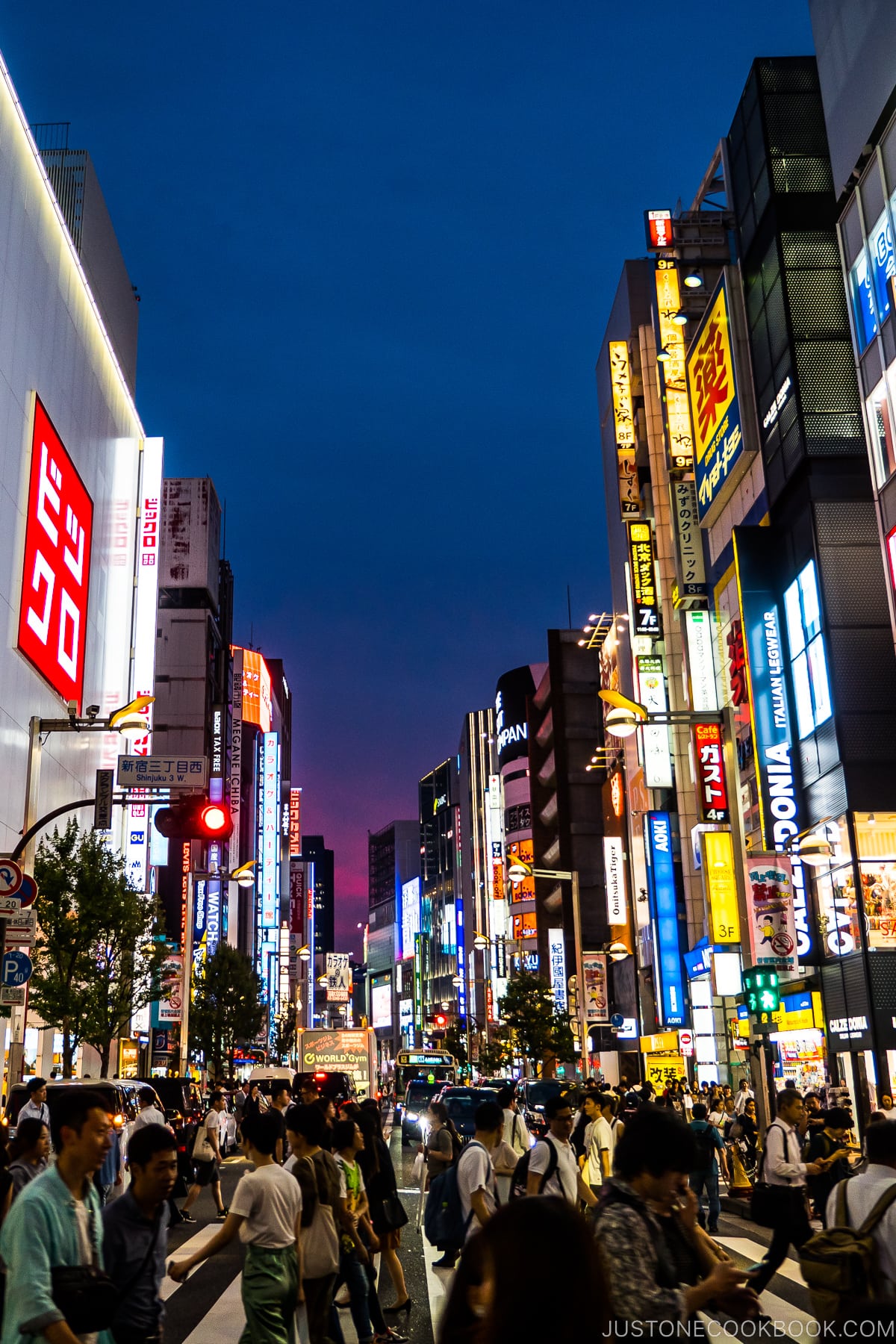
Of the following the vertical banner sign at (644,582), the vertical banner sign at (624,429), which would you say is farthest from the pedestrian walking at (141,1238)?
the vertical banner sign at (624,429)

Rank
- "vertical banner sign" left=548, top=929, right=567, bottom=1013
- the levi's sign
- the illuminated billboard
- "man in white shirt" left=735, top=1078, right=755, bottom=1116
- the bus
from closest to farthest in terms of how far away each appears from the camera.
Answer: the levi's sign, "man in white shirt" left=735, top=1078, right=755, bottom=1116, the bus, "vertical banner sign" left=548, top=929, right=567, bottom=1013, the illuminated billboard

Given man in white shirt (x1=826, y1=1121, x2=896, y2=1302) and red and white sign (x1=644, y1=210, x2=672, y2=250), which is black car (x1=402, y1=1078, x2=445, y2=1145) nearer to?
red and white sign (x1=644, y1=210, x2=672, y2=250)

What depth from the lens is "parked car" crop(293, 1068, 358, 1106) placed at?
2566 centimetres

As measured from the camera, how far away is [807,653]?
33812 millimetres

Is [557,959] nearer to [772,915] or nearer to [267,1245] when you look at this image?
[772,915]

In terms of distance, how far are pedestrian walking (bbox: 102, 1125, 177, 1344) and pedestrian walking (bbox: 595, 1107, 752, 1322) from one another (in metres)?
2.08

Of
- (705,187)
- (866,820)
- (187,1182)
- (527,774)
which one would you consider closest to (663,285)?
(705,187)

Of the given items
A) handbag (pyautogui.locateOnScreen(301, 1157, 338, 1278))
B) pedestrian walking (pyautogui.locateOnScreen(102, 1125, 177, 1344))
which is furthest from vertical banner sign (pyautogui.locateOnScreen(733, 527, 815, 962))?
pedestrian walking (pyautogui.locateOnScreen(102, 1125, 177, 1344))

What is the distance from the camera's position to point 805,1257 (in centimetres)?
628

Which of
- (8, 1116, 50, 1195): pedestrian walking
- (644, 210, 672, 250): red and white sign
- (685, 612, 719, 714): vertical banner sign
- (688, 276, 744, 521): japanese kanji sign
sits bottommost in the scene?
(8, 1116, 50, 1195): pedestrian walking

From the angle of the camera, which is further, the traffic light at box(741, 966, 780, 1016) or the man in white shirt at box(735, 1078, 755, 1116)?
the man in white shirt at box(735, 1078, 755, 1116)

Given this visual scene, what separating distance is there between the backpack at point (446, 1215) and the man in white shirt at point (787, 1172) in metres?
2.57

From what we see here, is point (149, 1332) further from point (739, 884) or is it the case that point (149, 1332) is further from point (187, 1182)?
point (187, 1182)
